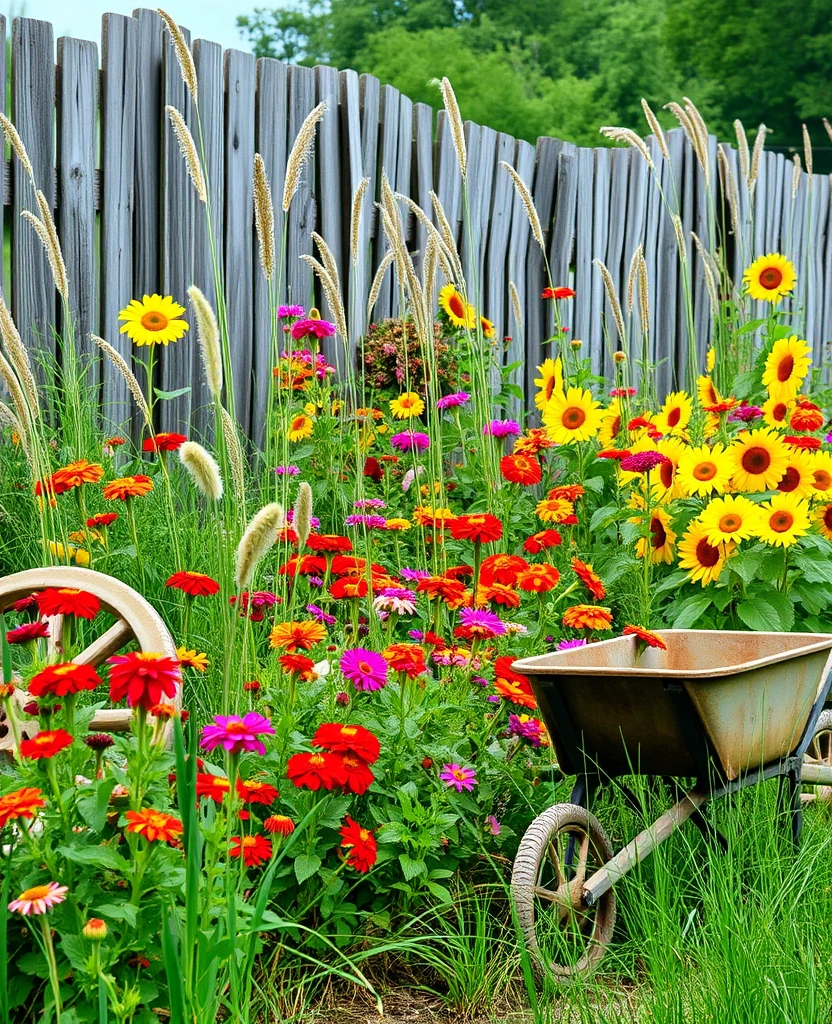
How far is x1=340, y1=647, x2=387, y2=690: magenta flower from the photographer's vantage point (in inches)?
70.3

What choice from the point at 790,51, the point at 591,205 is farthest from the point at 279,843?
the point at 790,51

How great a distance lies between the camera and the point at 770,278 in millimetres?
3895

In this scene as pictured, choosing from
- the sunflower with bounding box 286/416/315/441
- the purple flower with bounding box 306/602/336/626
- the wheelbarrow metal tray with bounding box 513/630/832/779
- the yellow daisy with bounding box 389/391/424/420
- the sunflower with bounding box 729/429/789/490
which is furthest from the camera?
the sunflower with bounding box 286/416/315/441

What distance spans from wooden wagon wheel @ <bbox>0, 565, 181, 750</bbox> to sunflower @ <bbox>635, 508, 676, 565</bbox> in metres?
1.57

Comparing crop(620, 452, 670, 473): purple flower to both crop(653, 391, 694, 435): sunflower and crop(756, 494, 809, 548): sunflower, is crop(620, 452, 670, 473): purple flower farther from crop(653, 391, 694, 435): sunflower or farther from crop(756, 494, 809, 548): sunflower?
crop(653, 391, 694, 435): sunflower

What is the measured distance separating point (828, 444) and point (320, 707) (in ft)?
8.05

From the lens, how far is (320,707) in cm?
202

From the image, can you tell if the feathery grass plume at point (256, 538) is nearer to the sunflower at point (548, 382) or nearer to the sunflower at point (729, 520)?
the sunflower at point (729, 520)

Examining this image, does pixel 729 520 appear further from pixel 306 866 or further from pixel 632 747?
Answer: pixel 306 866

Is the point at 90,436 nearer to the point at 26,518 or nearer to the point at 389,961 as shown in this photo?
the point at 26,518

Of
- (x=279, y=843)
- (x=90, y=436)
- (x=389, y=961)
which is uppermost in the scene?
(x=90, y=436)

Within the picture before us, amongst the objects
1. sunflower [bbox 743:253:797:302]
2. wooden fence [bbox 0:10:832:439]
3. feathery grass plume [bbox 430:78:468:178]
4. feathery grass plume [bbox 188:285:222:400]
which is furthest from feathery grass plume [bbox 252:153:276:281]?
sunflower [bbox 743:253:797:302]

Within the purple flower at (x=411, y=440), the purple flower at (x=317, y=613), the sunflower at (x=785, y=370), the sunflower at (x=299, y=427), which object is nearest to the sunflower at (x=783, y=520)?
the sunflower at (x=785, y=370)

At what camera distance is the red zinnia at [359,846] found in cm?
167
